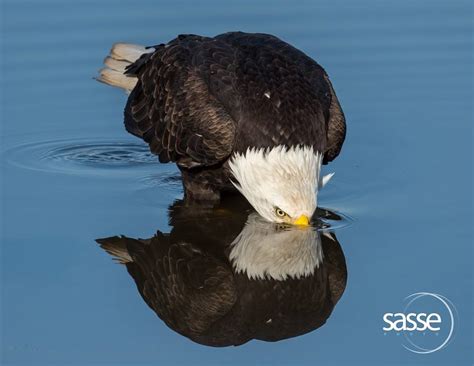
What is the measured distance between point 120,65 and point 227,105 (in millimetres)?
2176

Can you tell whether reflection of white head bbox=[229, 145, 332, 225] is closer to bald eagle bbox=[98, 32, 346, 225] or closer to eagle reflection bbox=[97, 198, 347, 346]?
bald eagle bbox=[98, 32, 346, 225]

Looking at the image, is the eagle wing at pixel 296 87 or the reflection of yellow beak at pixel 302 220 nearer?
the reflection of yellow beak at pixel 302 220

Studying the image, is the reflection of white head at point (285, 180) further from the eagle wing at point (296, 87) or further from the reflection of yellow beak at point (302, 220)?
the eagle wing at point (296, 87)

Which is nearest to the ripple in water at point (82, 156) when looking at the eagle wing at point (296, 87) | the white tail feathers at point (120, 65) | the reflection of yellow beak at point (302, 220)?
the white tail feathers at point (120, 65)

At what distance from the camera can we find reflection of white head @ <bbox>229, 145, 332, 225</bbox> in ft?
37.9

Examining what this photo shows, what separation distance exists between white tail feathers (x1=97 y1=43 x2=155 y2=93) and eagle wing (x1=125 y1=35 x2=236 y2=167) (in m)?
0.54

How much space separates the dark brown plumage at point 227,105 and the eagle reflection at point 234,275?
1.82 ft

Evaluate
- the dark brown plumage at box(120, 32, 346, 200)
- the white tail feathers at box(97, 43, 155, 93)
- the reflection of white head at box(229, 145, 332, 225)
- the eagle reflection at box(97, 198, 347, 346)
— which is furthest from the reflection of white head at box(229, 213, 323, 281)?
the white tail feathers at box(97, 43, 155, 93)

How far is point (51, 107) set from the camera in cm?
1441

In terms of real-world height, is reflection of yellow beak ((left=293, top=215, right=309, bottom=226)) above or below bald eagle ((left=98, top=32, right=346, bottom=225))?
below

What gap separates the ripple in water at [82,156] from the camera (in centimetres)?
1320

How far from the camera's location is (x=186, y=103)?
12.3 m

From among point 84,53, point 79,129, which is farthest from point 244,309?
point 84,53

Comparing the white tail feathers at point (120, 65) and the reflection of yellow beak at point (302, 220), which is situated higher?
the white tail feathers at point (120, 65)
